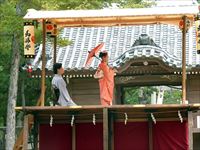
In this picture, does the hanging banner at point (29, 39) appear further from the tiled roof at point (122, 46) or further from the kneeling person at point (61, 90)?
the tiled roof at point (122, 46)

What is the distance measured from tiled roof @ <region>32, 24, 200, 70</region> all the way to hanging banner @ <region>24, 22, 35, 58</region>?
4158 mm

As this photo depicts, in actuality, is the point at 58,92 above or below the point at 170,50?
below

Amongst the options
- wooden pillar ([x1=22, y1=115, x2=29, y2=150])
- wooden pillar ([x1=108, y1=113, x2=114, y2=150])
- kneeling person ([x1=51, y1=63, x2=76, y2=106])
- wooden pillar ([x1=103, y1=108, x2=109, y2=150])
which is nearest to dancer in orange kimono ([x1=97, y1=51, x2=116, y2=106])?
wooden pillar ([x1=108, y1=113, x2=114, y2=150])

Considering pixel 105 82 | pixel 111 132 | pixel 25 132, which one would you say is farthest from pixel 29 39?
pixel 111 132

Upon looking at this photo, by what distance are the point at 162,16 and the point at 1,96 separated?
9.41m

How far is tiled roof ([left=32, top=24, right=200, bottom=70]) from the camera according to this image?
50.0ft

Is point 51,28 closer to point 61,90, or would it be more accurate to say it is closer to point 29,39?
point 29,39

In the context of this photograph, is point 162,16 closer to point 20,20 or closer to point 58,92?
point 58,92

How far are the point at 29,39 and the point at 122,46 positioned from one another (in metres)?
6.33

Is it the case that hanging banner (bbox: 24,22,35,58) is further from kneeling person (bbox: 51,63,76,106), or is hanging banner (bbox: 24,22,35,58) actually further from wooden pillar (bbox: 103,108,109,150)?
wooden pillar (bbox: 103,108,109,150)

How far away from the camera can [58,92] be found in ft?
36.8

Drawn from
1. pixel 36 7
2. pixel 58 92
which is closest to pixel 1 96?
pixel 36 7

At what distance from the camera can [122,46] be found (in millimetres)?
17344

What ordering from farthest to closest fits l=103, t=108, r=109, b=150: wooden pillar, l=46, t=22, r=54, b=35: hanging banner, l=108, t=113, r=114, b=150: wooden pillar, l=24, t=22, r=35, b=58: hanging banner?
l=46, t=22, r=54, b=35: hanging banner < l=24, t=22, r=35, b=58: hanging banner < l=108, t=113, r=114, b=150: wooden pillar < l=103, t=108, r=109, b=150: wooden pillar
